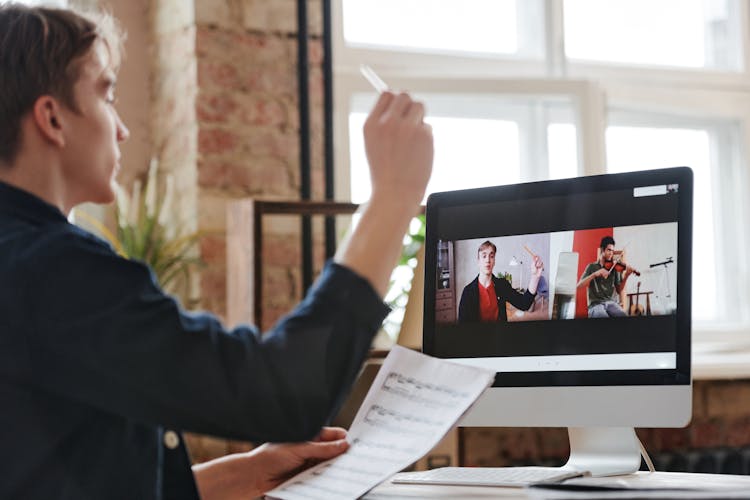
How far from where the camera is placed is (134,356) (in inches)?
33.6

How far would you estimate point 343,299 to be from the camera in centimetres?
90

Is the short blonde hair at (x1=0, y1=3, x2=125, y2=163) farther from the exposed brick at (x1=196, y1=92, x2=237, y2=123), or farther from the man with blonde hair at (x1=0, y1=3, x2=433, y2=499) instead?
the exposed brick at (x1=196, y1=92, x2=237, y2=123)

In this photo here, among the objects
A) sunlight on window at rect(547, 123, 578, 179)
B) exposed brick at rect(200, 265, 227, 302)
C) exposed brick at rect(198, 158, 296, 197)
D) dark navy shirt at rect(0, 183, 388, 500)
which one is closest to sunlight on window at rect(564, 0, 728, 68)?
sunlight on window at rect(547, 123, 578, 179)

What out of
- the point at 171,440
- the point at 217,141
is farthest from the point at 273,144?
the point at 171,440

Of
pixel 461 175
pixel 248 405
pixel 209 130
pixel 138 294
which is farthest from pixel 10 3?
pixel 461 175

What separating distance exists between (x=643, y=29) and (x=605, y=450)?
9.39 ft

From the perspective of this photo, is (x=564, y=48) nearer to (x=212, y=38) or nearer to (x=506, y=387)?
(x=212, y=38)

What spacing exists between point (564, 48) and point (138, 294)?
3254mm

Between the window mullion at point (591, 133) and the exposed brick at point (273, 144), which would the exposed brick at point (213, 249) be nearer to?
the exposed brick at point (273, 144)

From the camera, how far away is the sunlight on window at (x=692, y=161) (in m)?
3.96

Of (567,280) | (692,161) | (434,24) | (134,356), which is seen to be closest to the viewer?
(134,356)

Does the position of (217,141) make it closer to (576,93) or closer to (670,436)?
(576,93)

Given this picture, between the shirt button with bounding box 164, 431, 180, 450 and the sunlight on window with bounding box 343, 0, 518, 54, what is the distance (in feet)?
9.13

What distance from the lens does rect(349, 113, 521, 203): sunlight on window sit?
3650 mm
